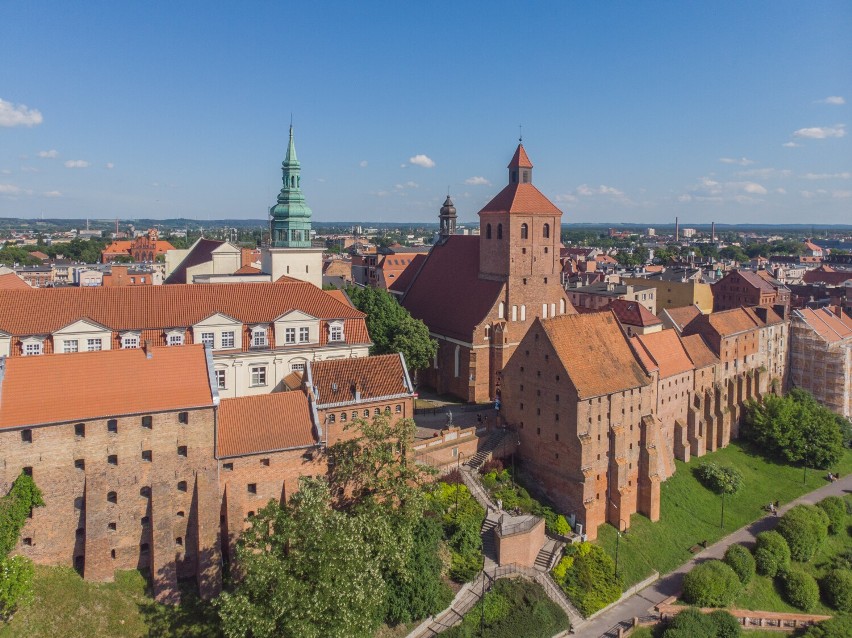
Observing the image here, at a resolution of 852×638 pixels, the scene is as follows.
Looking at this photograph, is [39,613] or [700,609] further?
[700,609]

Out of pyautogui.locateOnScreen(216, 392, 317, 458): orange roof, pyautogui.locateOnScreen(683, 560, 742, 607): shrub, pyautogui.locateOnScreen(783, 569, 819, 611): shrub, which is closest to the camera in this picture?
pyautogui.locateOnScreen(216, 392, 317, 458): orange roof

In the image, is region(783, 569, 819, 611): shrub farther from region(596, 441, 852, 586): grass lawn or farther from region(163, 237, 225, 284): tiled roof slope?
region(163, 237, 225, 284): tiled roof slope

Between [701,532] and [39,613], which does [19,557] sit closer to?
[39,613]

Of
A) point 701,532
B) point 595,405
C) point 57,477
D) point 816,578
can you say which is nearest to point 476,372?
point 595,405

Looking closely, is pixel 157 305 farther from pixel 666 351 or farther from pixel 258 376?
pixel 666 351

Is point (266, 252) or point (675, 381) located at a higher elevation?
point (266, 252)

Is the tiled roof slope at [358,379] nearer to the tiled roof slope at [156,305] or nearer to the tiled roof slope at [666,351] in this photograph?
the tiled roof slope at [156,305]

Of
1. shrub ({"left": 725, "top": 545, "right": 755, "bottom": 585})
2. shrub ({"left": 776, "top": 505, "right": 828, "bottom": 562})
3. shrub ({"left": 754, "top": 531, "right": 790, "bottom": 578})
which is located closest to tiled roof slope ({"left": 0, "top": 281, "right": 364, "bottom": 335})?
shrub ({"left": 725, "top": 545, "right": 755, "bottom": 585})
